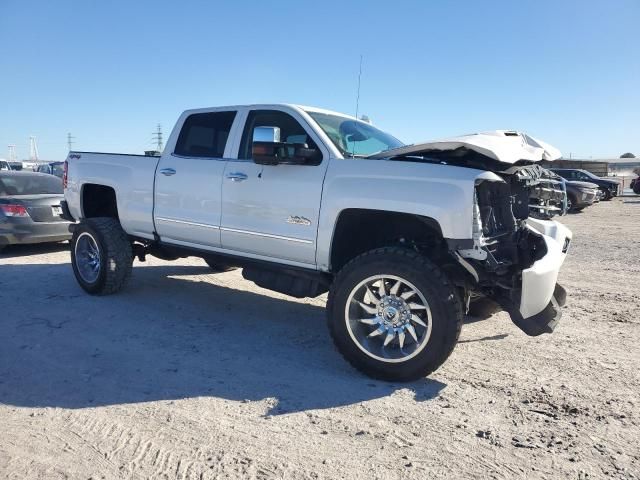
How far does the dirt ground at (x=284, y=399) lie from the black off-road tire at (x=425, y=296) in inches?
5.7

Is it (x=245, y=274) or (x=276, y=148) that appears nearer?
(x=276, y=148)

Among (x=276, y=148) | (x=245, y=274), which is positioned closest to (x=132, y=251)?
(x=245, y=274)

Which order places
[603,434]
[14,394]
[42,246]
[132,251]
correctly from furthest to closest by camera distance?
[42,246] < [132,251] < [14,394] < [603,434]

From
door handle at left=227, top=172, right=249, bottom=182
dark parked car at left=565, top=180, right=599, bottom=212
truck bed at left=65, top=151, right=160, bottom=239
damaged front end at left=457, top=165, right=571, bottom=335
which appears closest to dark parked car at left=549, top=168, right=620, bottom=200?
dark parked car at left=565, top=180, right=599, bottom=212

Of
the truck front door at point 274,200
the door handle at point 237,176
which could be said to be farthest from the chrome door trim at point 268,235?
the door handle at point 237,176

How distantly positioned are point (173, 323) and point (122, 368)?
116 centimetres

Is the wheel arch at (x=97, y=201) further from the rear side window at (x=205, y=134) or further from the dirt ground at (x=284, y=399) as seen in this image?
the rear side window at (x=205, y=134)

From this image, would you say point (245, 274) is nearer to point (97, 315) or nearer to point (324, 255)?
point (324, 255)

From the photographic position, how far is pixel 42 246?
966 centimetres

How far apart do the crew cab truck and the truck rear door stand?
0.01 m

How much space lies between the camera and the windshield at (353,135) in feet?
14.9

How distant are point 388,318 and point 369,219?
0.89m

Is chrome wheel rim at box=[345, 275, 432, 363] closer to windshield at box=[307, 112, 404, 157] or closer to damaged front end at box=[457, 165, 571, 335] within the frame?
damaged front end at box=[457, 165, 571, 335]

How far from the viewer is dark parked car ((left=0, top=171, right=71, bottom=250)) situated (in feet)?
27.1
